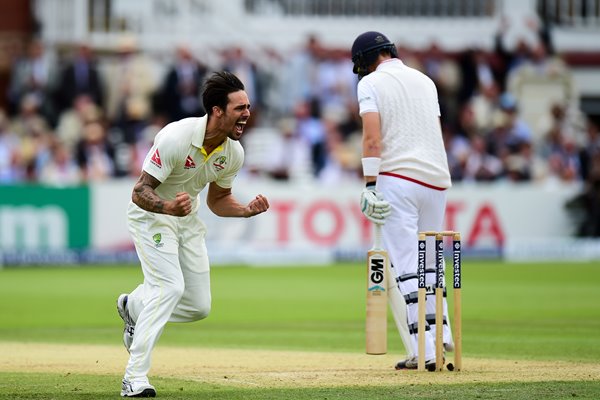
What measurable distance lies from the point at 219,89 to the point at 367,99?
1.11 meters

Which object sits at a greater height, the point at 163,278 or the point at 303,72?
the point at 303,72

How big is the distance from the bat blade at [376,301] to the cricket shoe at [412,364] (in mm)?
233

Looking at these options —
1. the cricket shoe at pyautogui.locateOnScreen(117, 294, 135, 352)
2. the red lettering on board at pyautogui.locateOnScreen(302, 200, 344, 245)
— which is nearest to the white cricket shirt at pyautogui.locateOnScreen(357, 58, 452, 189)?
the cricket shoe at pyautogui.locateOnScreen(117, 294, 135, 352)

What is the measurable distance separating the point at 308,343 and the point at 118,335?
1.69 metres

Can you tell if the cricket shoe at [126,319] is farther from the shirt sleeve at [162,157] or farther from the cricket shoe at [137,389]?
the shirt sleeve at [162,157]

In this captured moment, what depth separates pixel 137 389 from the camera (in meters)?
6.30

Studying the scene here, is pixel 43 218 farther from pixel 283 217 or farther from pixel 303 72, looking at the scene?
pixel 303 72

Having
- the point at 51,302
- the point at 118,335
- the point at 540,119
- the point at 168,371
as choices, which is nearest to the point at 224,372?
Result: the point at 168,371

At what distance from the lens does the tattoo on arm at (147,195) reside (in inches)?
254

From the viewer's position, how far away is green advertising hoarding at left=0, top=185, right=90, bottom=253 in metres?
17.4

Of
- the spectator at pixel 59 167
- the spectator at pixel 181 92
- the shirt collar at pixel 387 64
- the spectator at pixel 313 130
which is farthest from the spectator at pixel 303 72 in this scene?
the shirt collar at pixel 387 64

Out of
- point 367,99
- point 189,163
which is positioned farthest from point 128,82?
point 189,163

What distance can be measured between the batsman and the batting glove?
10 centimetres

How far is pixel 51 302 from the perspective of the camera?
13320 mm
